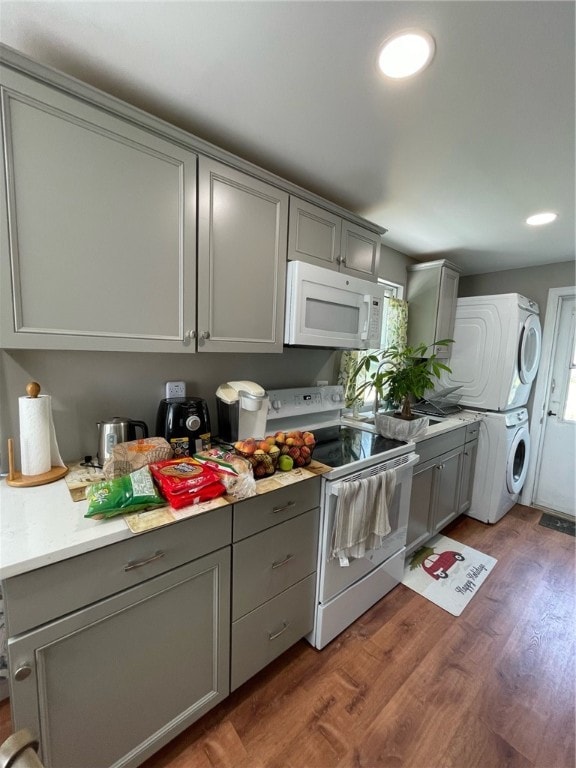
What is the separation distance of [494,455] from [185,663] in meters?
2.69

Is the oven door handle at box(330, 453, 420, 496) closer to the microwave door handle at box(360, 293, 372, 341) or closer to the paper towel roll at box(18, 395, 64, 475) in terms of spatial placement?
the microwave door handle at box(360, 293, 372, 341)

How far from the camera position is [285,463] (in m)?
1.33

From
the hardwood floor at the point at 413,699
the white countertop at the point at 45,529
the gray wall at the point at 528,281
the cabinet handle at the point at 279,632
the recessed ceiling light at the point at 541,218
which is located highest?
the recessed ceiling light at the point at 541,218

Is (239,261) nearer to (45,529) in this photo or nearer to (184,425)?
(184,425)

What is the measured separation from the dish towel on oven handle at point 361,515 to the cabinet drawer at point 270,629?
224 mm

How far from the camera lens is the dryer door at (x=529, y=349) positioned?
2668 millimetres

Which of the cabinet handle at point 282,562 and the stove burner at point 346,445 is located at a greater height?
the stove burner at point 346,445

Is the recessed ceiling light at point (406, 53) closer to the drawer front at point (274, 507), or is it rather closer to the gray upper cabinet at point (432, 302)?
the drawer front at point (274, 507)

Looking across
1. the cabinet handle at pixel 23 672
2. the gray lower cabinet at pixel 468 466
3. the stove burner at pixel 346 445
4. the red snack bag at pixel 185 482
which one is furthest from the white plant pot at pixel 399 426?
the cabinet handle at pixel 23 672

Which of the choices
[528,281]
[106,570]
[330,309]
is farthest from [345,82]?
[528,281]

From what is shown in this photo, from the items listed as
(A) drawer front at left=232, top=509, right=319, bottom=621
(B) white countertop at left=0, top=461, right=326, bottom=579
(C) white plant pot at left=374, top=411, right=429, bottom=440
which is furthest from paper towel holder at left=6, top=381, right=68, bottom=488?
(C) white plant pot at left=374, top=411, right=429, bottom=440

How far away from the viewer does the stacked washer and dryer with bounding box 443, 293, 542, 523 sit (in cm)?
261

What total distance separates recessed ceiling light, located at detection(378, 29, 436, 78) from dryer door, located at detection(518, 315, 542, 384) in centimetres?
238

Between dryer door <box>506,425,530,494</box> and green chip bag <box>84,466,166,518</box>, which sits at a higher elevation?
green chip bag <box>84,466,166,518</box>
